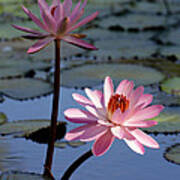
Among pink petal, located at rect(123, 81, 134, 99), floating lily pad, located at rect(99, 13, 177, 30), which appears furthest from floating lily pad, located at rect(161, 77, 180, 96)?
floating lily pad, located at rect(99, 13, 177, 30)

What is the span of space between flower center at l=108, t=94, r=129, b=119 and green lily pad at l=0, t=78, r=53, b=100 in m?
1.00

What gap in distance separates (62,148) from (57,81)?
459 mm

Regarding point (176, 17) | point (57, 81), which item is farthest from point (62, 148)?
point (176, 17)

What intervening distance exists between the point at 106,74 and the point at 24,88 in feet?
1.56

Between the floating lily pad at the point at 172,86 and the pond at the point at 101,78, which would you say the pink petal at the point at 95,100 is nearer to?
the pond at the point at 101,78

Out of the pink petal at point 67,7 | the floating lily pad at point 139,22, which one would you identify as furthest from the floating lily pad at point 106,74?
the pink petal at point 67,7

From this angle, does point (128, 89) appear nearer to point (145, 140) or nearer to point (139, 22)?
point (145, 140)

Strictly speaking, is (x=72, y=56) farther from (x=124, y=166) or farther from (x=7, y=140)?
(x=124, y=166)

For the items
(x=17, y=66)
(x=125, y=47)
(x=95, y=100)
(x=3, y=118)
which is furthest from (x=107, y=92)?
(x=125, y=47)

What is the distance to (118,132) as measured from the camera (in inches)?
43.4

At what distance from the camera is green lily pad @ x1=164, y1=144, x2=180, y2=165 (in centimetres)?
147

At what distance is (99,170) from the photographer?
55.1 inches

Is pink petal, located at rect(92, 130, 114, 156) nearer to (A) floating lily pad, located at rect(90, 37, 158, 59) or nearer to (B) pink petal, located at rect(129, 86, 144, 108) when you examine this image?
(B) pink petal, located at rect(129, 86, 144, 108)

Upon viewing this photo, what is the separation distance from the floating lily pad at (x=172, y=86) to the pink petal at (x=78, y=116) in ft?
3.45
